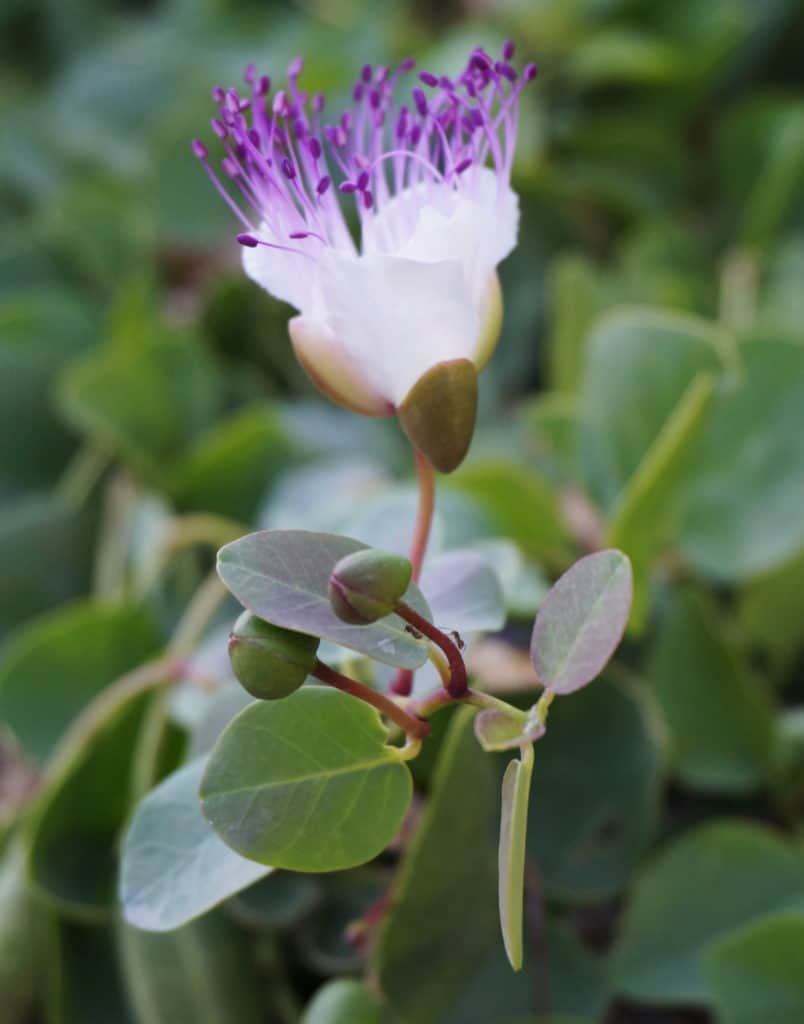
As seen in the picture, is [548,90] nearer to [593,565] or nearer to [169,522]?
[169,522]

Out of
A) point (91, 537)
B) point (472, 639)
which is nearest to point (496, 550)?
point (472, 639)

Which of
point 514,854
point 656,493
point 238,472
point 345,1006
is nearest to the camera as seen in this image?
point 514,854

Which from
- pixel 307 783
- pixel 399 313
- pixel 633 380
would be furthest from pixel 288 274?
pixel 633 380

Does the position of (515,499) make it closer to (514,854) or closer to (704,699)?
(704,699)

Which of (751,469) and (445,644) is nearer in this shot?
(445,644)

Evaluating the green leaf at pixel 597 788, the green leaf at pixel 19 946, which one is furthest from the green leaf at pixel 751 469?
the green leaf at pixel 19 946

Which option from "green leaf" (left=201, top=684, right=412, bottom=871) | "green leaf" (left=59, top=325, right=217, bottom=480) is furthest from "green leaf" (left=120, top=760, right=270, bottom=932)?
"green leaf" (left=59, top=325, right=217, bottom=480)
